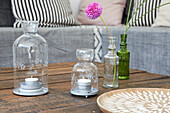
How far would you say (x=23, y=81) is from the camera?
881 mm

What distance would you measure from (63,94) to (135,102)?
24 centimetres

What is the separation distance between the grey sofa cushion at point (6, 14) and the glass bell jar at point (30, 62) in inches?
48.3

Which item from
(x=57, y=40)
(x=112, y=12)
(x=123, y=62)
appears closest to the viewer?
(x=123, y=62)

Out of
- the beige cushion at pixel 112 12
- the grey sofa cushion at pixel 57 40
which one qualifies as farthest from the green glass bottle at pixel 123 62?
the beige cushion at pixel 112 12

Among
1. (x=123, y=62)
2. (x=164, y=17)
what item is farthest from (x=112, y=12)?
(x=123, y=62)

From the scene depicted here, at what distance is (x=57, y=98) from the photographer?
29.8 inches

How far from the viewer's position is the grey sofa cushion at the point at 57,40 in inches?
67.3

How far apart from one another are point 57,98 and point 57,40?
1.26 m

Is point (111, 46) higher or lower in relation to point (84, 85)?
higher

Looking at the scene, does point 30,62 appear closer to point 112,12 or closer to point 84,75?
point 84,75

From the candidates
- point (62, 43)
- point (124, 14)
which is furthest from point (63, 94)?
point (124, 14)

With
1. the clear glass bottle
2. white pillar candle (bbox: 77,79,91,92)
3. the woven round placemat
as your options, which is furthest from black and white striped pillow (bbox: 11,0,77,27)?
the woven round placemat

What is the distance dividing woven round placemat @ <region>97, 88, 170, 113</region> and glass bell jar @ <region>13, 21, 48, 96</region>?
24 cm

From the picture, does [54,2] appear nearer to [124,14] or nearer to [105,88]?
[124,14]
